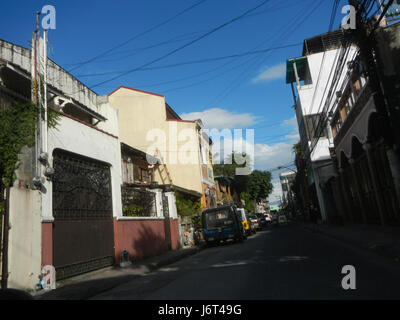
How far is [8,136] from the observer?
9453 millimetres

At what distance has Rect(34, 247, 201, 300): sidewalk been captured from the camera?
316 inches

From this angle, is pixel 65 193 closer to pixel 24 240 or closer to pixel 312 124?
pixel 24 240

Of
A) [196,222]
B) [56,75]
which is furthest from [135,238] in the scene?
[196,222]

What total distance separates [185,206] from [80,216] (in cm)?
1379

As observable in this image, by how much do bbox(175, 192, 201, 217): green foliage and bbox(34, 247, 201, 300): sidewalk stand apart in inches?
390

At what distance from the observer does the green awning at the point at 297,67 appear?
36.5 metres

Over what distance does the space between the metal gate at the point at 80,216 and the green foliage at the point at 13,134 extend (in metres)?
1.36

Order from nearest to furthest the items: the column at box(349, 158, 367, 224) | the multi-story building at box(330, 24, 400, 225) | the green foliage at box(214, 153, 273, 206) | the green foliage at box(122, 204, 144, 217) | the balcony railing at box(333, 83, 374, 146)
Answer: the multi-story building at box(330, 24, 400, 225) → the balcony railing at box(333, 83, 374, 146) → the green foliage at box(122, 204, 144, 217) → the column at box(349, 158, 367, 224) → the green foliage at box(214, 153, 273, 206)

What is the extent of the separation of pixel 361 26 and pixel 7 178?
1276 cm

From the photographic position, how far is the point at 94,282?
9.79 metres

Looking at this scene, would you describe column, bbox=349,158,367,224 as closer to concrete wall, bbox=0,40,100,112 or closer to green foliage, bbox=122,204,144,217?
green foliage, bbox=122,204,144,217

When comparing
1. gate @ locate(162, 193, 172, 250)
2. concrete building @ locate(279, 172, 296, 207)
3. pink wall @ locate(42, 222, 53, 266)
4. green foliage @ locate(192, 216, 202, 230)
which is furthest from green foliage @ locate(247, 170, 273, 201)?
pink wall @ locate(42, 222, 53, 266)

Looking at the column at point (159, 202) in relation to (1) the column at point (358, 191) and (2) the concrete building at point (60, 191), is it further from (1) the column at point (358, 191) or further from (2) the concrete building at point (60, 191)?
(1) the column at point (358, 191)
